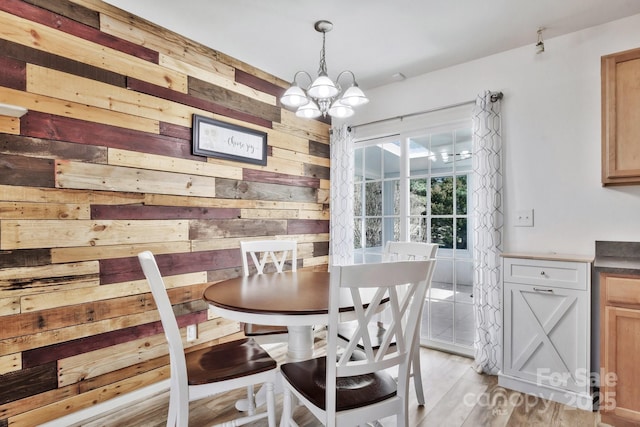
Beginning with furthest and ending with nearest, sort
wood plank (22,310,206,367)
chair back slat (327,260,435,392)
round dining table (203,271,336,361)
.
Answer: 1. wood plank (22,310,206,367)
2. round dining table (203,271,336,361)
3. chair back slat (327,260,435,392)

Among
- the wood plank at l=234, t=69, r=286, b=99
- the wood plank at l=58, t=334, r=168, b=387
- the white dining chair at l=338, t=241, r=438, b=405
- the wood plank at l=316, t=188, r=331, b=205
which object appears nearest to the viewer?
the wood plank at l=58, t=334, r=168, b=387

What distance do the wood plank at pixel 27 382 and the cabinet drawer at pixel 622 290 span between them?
317 centimetres

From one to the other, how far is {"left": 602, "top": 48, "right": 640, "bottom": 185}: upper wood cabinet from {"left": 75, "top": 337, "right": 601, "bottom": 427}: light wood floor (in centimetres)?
150

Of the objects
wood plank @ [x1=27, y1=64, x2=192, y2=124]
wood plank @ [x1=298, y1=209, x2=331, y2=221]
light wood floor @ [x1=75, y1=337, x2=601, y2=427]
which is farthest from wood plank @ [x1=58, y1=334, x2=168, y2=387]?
wood plank @ [x1=298, y1=209, x2=331, y2=221]

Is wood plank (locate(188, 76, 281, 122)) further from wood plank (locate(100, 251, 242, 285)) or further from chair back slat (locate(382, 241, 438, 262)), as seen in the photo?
chair back slat (locate(382, 241, 438, 262))

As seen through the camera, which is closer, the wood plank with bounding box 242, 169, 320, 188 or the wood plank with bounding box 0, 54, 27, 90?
the wood plank with bounding box 0, 54, 27, 90

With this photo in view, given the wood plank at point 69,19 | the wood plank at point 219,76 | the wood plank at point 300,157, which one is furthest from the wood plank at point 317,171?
the wood plank at point 69,19

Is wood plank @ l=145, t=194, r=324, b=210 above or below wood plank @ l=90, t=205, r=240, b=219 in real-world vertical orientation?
above

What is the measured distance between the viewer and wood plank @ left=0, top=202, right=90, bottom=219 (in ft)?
6.01

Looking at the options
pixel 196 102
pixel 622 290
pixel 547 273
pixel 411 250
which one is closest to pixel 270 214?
pixel 196 102

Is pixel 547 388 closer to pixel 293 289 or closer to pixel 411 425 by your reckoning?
pixel 411 425

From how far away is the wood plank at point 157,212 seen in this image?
7.13ft

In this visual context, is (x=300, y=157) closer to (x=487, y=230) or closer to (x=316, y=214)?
(x=316, y=214)

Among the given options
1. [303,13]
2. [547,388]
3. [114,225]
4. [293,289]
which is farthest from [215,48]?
[547,388]
